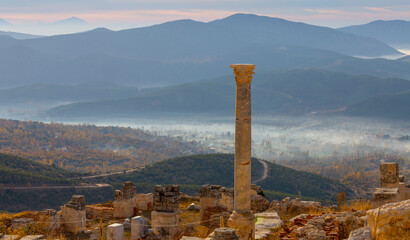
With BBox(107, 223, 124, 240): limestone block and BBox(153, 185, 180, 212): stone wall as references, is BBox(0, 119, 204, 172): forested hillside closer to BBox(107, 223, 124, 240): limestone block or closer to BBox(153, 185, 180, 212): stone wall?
BBox(153, 185, 180, 212): stone wall

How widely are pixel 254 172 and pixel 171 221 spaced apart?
78.5m

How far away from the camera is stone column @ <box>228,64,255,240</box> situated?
19.1m

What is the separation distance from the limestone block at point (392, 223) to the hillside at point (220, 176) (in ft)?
260

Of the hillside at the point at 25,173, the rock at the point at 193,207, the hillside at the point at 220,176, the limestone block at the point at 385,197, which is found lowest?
the hillside at the point at 220,176

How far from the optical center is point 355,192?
304ft

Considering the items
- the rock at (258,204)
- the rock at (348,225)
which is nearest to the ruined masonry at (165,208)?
the rock at (258,204)

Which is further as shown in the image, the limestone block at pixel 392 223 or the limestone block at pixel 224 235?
the limestone block at pixel 224 235

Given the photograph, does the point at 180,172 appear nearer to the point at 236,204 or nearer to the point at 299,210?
the point at 299,210

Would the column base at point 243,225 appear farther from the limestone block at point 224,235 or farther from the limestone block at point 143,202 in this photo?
the limestone block at point 143,202

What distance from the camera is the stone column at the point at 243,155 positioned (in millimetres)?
19078

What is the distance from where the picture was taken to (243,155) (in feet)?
62.8

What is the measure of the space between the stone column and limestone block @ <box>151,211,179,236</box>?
24.8 feet

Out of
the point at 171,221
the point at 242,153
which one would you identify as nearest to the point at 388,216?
the point at 242,153

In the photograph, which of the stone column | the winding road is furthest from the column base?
the winding road
